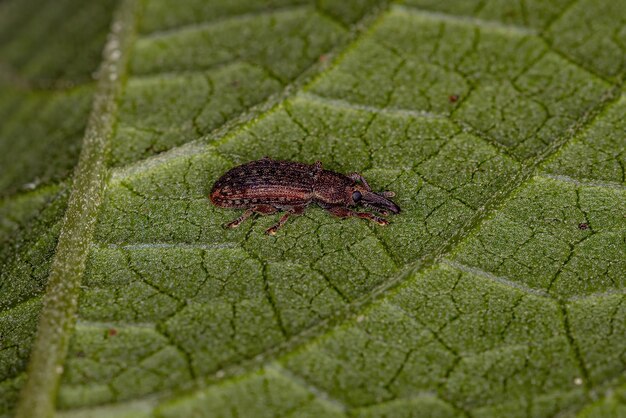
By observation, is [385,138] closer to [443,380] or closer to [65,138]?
[443,380]

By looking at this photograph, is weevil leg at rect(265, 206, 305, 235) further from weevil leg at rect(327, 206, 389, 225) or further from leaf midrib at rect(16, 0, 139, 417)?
leaf midrib at rect(16, 0, 139, 417)

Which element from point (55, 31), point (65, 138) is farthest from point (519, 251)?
point (55, 31)

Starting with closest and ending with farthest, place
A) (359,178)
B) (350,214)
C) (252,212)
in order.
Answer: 1. (350,214)
2. (252,212)
3. (359,178)

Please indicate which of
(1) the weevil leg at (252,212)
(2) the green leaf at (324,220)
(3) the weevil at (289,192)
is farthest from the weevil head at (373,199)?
(1) the weevil leg at (252,212)

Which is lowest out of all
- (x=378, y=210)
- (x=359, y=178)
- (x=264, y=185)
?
(x=378, y=210)

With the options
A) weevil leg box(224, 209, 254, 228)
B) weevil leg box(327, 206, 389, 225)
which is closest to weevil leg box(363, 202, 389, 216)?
weevil leg box(327, 206, 389, 225)

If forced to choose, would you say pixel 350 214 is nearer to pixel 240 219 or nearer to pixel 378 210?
pixel 378 210

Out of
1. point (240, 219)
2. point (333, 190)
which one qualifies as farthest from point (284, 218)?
point (333, 190)
